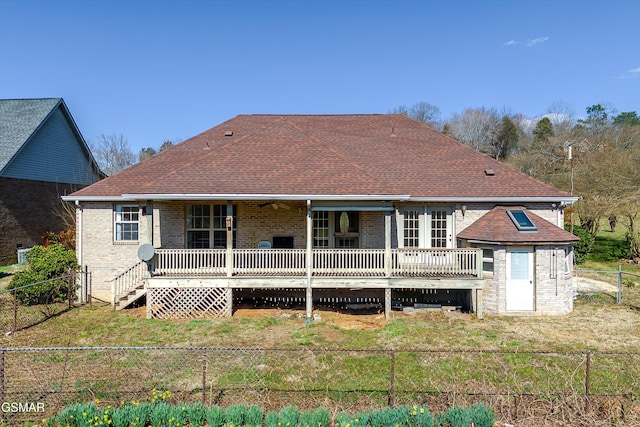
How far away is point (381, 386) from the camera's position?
7004mm

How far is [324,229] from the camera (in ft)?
46.8

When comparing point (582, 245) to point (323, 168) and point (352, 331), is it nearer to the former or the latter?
point (323, 168)

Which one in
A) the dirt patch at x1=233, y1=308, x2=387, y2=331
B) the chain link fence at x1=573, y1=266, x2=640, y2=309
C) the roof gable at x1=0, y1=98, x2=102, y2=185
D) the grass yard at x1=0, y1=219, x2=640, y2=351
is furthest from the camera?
the roof gable at x1=0, y1=98, x2=102, y2=185

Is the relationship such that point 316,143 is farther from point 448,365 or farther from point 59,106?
point 59,106

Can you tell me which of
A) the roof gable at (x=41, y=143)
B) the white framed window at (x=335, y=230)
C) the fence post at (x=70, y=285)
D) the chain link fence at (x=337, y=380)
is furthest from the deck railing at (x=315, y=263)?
the roof gable at (x=41, y=143)

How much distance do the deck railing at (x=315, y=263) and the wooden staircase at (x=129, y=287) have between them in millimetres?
1419

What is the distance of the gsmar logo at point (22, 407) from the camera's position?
6.15m

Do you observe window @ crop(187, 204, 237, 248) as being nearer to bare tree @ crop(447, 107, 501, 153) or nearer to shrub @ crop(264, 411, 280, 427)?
shrub @ crop(264, 411, 280, 427)

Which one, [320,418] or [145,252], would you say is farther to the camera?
[145,252]

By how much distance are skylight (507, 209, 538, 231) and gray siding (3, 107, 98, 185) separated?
25729mm

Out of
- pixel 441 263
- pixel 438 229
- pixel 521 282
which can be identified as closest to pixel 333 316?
pixel 441 263

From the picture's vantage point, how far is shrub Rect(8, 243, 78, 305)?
1289 cm

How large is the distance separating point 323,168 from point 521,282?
7.78 m

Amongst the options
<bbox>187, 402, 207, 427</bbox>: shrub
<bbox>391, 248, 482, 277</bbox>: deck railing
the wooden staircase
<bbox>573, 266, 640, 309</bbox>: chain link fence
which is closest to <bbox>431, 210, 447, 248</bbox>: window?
<bbox>391, 248, 482, 277</bbox>: deck railing
